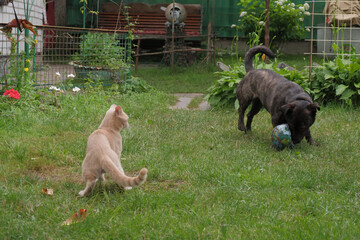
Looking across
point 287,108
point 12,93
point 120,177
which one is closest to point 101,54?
point 12,93

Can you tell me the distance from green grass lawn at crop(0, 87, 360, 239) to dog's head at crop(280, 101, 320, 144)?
0.89 feet

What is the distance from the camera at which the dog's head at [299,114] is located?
4.90 metres

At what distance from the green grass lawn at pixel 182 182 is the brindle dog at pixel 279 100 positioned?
27cm

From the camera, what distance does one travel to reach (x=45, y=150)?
454 cm

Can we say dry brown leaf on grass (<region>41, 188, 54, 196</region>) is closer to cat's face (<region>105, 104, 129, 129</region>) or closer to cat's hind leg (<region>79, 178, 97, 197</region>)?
cat's hind leg (<region>79, 178, 97, 197</region>)

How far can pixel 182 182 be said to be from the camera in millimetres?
3902

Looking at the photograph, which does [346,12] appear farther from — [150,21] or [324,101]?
[324,101]

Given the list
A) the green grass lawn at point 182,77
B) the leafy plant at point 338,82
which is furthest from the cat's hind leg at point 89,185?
the green grass lawn at point 182,77

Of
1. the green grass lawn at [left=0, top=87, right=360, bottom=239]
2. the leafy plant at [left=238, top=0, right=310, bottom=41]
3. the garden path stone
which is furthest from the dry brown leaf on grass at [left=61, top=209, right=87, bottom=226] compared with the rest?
the leafy plant at [left=238, top=0, right=310, bottom=41]

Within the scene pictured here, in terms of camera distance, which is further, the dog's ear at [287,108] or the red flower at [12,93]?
the red flower at [12,93]

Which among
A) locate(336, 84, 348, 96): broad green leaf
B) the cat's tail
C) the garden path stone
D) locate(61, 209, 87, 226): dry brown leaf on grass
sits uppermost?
locate(336, 84, 348, 96): broad green leaf

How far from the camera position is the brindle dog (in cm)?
492

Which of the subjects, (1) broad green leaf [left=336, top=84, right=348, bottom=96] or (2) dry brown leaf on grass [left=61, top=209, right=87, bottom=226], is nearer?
(2) dry brown leaf on grass [left=61, top=209, right=87, bottom=226]

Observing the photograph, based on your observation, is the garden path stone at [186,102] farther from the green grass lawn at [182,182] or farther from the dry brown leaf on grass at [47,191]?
the dry brown leaf on grass at [47,191]
